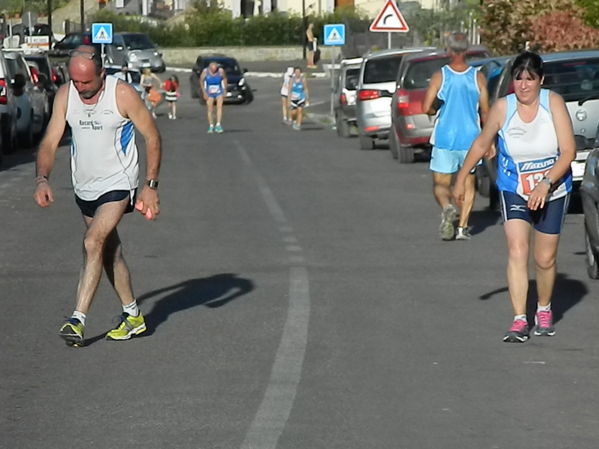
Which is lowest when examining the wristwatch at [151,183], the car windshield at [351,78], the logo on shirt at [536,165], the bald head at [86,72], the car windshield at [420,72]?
the car windshield at [351,78]

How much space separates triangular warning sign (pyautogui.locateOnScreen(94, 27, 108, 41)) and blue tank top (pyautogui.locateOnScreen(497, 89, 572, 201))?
4824 centimetres

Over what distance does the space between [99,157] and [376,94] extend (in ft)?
66.9

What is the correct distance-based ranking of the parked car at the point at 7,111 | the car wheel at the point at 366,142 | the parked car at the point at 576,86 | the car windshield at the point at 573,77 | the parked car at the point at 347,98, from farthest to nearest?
the parked car at the point at 347,98 → the car wheel at the point at 366,142 → the parked car at the point at 7,111 → the car windshield at the point at 573,77 → the parked car at the point at 576,86

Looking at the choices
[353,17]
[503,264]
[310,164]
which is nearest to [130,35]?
[353,17]

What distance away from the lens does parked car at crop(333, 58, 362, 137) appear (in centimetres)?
3488

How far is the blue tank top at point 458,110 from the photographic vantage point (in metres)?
15.2

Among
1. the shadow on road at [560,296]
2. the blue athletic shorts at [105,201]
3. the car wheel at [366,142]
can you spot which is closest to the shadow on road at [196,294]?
the blue athletic shorts at [105,201]

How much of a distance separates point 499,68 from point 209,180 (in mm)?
5210

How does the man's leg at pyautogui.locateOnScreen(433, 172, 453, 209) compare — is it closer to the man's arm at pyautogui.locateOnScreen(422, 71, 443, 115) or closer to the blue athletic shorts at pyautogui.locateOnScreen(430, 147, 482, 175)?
the blue athletic shorts at pyautogui.locateOnScreen(430, 147, 482, 175)

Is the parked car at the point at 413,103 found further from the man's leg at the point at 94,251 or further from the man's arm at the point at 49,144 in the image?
the man's leg at the point at 94,251

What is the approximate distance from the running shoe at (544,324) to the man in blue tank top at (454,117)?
5037 mm

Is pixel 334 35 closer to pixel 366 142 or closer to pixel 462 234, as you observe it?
pixel 366 142

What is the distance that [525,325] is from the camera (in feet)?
32.1

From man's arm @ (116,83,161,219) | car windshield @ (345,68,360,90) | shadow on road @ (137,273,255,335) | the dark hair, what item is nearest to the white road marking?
shadow on road @ (137,273,255,335)
